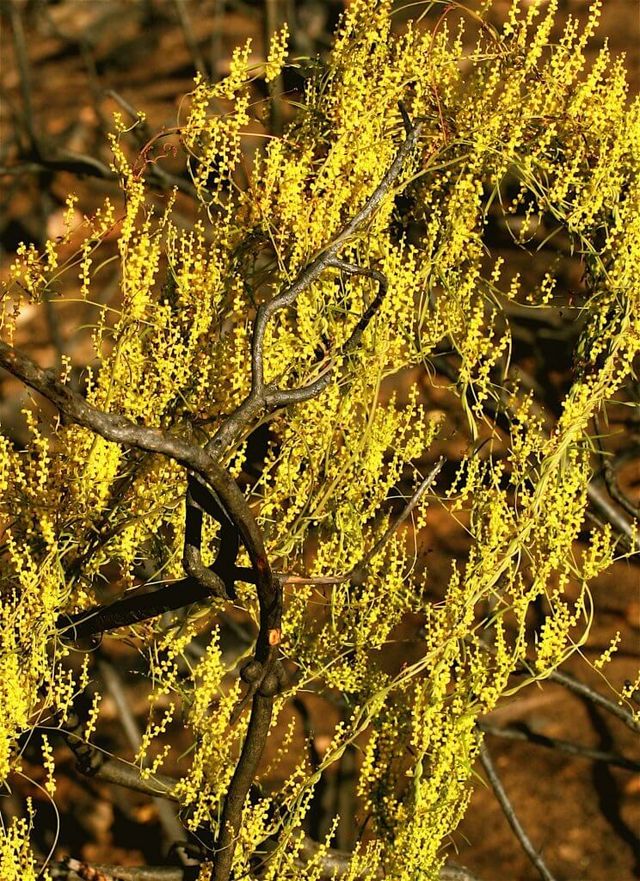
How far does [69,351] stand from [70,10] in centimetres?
335

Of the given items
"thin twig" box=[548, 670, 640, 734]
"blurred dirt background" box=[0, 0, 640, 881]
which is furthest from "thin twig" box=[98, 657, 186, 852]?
"thin twig" box=[548, 670, 640, 734]

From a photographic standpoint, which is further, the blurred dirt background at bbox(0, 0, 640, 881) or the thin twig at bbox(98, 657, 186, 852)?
the blurred dirt background at bbox(0, 0, 640, 881)

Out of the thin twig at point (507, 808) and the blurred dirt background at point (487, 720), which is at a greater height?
the blurred dirt background at point (487, 720)

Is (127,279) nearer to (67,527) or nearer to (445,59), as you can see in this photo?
(67,527)

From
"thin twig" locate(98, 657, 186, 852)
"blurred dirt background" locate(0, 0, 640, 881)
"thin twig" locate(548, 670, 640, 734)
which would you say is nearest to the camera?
"thin twig" locate(548, 670, 640, 734)

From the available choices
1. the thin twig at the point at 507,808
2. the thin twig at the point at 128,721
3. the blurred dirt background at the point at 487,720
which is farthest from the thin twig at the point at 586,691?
the thin twig at the point at 128,721

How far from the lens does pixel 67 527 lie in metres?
2.27

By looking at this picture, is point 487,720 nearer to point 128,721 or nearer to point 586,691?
point 128,721

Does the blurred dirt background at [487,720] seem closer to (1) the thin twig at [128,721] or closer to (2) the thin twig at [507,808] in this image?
(1) the thin twig at [128,721]

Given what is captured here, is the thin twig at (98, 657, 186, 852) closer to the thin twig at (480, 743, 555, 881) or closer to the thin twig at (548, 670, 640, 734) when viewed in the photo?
the thin twig at (480, 743, 555, 881)

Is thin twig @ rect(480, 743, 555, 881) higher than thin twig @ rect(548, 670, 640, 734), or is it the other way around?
thin twig @ rect(548, 670, 640, 734)

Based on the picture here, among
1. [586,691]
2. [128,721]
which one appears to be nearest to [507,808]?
[586,691]

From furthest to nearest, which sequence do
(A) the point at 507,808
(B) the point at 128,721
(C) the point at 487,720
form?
(C) the point at 487,720 → (B) the point at 128,721 → (A) the point at 507,808

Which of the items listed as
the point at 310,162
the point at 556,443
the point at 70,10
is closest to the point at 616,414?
the point at 556,443
